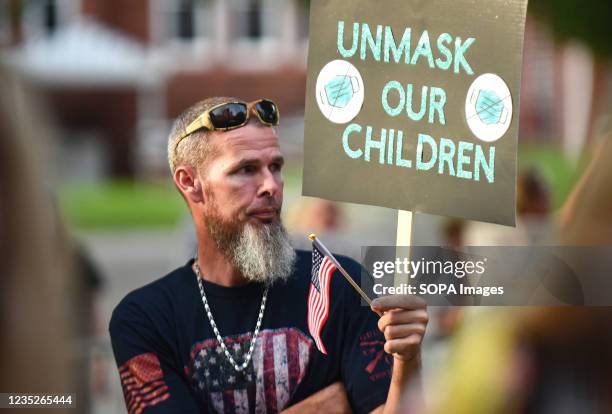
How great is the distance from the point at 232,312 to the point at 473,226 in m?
3.71

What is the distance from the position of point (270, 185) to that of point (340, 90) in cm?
29

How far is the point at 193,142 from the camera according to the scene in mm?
2545

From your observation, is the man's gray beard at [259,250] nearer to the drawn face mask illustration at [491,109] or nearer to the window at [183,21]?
the drawn face mask illustration at [491,109]

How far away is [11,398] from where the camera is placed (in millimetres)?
1604

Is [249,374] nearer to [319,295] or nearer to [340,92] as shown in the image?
[319,295]

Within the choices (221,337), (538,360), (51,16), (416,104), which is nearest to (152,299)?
(221,337)

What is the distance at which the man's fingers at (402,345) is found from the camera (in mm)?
2191

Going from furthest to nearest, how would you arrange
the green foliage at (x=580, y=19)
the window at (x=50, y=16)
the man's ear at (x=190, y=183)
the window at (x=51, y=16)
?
the window at (x=50, y=16) → the window at (x=51, y=16) → the green foliage at (x=580, y=19) → the man's ear at (x=190, y=183)

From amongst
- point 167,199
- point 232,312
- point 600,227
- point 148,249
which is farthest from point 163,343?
point 167,199

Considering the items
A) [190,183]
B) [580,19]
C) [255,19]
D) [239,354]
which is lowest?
[239,354]

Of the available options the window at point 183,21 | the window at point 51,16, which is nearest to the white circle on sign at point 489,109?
the window at point 183,21

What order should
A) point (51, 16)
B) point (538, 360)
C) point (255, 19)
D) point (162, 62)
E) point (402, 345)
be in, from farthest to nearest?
point (255, 19), point (51, 16), point (162, 62), point (402, 345), point (538, 360)

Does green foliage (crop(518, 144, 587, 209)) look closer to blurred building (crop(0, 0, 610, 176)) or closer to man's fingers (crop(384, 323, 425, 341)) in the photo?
blurred building (crop(0, 0, 610, 176))

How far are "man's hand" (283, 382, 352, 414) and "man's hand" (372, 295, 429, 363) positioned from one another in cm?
23
